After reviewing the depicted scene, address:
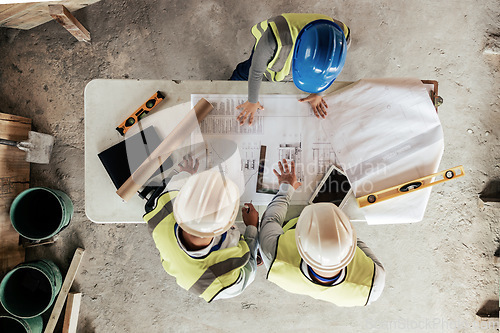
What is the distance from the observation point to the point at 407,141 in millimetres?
1656

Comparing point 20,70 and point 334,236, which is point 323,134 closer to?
point 334,236

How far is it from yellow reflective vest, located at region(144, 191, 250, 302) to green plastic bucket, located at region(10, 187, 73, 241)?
1.02 metres

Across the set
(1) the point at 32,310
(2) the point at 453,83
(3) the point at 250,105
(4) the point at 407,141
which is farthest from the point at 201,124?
(2) the point at 453,83

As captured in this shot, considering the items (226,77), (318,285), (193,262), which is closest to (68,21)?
(226,77)

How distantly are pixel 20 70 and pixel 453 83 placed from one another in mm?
3508

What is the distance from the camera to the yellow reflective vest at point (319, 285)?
58.3 inches

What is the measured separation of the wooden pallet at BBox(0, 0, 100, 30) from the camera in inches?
84.9

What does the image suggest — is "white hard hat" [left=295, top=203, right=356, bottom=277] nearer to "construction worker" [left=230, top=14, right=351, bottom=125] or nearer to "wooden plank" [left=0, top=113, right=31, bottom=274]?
"construction worker" [left=230, top=14, right=351, bottom=125]

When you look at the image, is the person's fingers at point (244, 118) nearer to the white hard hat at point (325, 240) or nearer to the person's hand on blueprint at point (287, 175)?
the person's hand on blueprint at point (287, 175)

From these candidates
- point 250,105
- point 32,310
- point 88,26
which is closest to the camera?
point 250,105

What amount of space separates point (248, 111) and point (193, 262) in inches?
31.3

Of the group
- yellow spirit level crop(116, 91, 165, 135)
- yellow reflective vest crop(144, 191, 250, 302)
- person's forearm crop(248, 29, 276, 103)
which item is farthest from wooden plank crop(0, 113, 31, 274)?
person's forearm crop(248, 29, 276, 103)

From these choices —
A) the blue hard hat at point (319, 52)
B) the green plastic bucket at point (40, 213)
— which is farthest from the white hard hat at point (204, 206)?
the green plastic bucket at point (40, 213)

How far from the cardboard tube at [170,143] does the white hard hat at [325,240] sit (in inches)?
29.1
